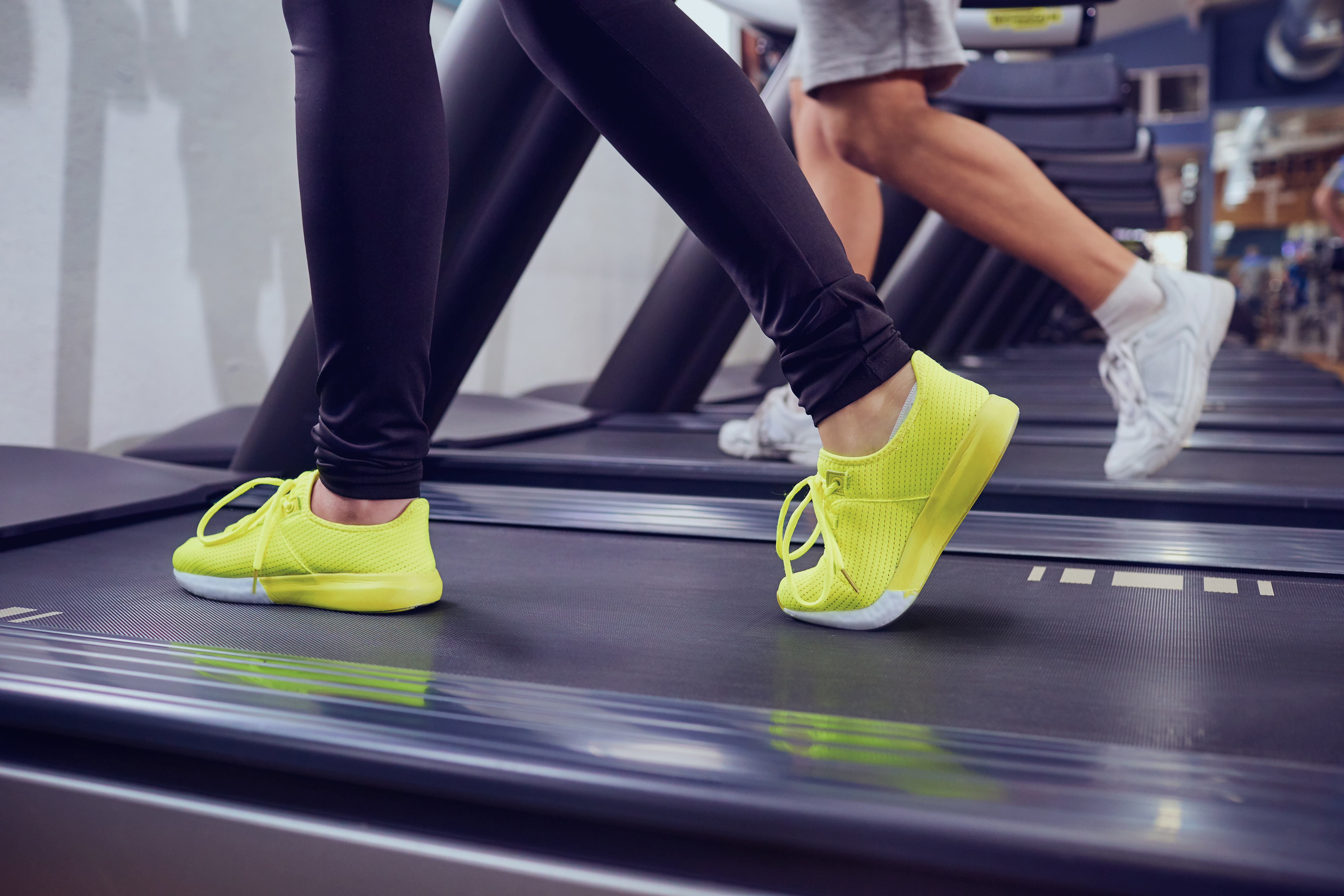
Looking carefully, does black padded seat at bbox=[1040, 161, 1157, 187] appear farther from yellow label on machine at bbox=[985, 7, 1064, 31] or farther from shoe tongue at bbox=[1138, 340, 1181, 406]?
shoe tongue at bbox=[1138, 340, 1181, 406]

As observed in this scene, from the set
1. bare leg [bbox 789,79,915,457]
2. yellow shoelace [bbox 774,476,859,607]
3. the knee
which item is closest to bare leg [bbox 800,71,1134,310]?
the knee

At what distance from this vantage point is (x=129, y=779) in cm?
65

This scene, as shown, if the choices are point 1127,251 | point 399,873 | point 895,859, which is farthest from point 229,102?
point 895,859

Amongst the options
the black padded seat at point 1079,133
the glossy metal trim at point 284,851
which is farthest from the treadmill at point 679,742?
the black padded seat at point 1079,133

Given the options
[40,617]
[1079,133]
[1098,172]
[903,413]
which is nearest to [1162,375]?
[903,413]

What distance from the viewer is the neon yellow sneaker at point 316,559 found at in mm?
866

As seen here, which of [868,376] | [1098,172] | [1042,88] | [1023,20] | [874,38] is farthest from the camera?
[1098,172]

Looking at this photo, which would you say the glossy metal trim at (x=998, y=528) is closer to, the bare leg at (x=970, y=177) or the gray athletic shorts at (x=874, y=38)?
the bare leg at (x=970, y=177)

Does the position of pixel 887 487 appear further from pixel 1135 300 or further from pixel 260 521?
pixel 1135 300

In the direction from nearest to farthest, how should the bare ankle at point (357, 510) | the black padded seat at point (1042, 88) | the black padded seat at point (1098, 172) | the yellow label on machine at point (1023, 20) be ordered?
1. the bare ankle at point (357, 510)
2. the yellow label on machine at point (1023, 20)
3. the black padded seat at point (1042, 88)
4. the black padded seat at point (1098, 172)

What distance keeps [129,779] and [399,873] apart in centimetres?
21

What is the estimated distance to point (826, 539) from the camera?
31.3 inches

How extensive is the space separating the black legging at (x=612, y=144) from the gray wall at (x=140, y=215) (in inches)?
47.0

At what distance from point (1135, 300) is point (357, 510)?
3.18 ft
